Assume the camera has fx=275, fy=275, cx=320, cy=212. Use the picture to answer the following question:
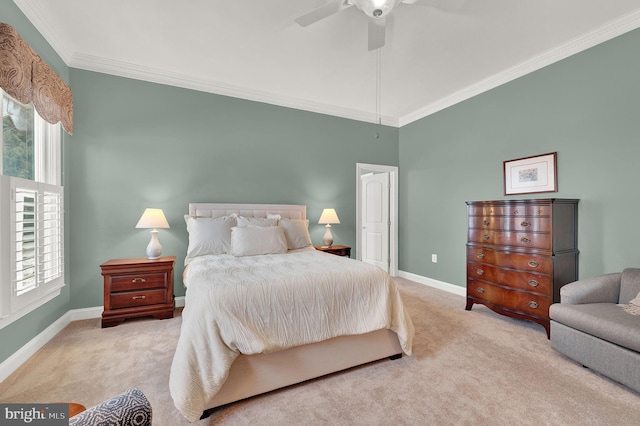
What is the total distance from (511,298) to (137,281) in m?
4.10

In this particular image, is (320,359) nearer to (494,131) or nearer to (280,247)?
(280,247)

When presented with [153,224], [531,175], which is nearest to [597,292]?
[531,175]

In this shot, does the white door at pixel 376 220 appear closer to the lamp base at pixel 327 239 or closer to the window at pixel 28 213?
the lamp base at pixel 327 239

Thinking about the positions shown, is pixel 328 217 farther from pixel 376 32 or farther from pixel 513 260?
pixel 376 32

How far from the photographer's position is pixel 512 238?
3002mm

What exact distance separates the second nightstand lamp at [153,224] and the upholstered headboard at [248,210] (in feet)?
1.42

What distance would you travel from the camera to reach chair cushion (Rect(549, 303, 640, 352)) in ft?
6.00

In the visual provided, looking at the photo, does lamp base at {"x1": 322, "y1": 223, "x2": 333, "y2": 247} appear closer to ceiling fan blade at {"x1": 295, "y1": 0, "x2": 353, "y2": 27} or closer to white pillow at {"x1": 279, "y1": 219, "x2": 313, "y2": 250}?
white pillow at {"x1": 279, "y1": 219, "x2": 313, "y2": 250}

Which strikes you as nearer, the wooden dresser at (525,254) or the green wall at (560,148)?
the green wall at (560,148)

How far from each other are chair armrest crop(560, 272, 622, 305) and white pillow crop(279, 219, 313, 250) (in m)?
2.74

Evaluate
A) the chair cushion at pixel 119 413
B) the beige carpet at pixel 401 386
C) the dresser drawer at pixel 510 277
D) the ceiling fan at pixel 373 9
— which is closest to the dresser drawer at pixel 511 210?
the dresser drawer at pixel 510 277

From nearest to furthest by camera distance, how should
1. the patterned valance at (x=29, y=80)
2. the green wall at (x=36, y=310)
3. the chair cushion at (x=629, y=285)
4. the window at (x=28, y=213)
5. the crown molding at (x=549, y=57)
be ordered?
the patterned valance at (x=29, y=80), the window at (x=28, y=213), the green wall at (x=36, y=310), the chair cushion at (x=629, y=285), the crown molding at (x=549, y=57)

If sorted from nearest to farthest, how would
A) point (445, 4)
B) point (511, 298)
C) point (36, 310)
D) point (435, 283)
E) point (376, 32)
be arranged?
point (445, 4) < point (376, 32) < point (36, 310) < point (511, 298) < point (435, 283)

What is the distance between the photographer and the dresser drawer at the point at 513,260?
2.72m
